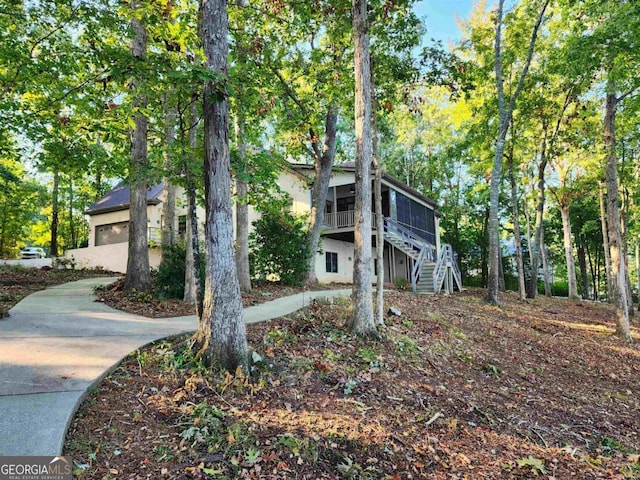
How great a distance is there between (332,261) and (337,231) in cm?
191

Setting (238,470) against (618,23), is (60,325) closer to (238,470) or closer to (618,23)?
(238,470)

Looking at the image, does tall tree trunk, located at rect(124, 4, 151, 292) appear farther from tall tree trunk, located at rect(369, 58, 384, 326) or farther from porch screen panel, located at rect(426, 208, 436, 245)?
porch screen panel, located at rect(426, 208, 436, 245)

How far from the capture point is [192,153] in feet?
18.7

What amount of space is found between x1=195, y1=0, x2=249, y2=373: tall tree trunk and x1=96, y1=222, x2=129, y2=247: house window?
697 inches

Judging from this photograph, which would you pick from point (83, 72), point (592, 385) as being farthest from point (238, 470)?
point (83, 72)

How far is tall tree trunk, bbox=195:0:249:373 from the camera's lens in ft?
13.9

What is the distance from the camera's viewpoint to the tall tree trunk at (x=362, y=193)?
6.30m

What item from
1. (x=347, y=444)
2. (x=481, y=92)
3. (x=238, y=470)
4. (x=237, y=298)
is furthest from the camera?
(x=481, y=92)

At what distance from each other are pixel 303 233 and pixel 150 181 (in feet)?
27.1

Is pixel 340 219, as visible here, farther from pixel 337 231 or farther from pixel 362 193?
pixel 362 193

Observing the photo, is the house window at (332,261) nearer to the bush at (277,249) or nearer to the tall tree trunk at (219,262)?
the bush at (277,249)

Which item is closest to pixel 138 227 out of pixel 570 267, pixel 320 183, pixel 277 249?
pixel 277 249

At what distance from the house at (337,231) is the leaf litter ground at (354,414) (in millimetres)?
9401

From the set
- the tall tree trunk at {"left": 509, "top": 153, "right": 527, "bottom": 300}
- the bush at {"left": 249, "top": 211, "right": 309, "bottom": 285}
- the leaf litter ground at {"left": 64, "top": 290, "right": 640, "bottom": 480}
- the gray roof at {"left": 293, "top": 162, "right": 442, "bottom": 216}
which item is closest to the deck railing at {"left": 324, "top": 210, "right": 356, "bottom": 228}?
the gray roof at {"left": 293, "top": 162, "right": 442, "bottom": 216}
